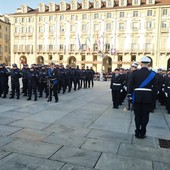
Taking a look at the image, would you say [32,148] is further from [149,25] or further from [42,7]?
[42,7]

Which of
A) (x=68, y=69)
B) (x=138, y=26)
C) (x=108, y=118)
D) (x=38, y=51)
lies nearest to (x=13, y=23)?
(x=38, y=51)

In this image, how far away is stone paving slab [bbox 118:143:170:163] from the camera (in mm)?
4492

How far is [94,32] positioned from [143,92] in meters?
52.5

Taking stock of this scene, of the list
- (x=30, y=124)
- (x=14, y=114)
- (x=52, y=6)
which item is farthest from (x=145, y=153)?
(x=52, y=6)

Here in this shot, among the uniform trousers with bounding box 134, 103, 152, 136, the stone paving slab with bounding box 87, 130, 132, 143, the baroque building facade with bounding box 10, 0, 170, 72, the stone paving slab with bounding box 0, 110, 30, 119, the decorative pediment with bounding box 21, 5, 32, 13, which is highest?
the decorative pediment with bounding box 21, 5, 32, 13

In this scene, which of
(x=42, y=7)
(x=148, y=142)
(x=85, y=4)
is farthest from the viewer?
(x=42, y=7)

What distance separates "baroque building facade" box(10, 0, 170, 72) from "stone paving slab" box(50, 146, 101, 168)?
45.2 metres

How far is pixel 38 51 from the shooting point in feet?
200

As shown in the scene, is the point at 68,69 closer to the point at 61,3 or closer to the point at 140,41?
the point at 140,41

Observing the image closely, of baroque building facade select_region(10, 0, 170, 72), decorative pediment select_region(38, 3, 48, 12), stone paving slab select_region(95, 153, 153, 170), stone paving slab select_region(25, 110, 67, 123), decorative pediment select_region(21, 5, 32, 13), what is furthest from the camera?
decorative pediment select_region(21, 5, 32, 13)

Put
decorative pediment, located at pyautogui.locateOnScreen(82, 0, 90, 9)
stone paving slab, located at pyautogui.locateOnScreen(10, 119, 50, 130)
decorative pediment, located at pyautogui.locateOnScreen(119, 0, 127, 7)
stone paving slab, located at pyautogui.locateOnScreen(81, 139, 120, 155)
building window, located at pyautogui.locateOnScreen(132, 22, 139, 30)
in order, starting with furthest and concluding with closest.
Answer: decorative pediment, located at pyautogui.locateOnScreen(82, 0, 90, 9) → decorative pediment, located at pyautogui.locateOnScreen(119, 0, 127, 7) → building window, located at pyautogui.locateOnScreen(132, 22, 139, 30) → stone paving slab, located at pyautogui.locateOnScreen(10, 119, 50, 130) → stone paving slab, located at pyautogui.locateOnScreen(81, 139, 120, 155)

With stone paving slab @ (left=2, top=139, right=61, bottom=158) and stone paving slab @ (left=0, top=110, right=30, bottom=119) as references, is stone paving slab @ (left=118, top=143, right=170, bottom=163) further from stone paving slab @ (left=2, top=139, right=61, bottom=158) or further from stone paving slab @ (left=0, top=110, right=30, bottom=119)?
stone paving slab @ (left=0, top=110, right=30, bottom=119)

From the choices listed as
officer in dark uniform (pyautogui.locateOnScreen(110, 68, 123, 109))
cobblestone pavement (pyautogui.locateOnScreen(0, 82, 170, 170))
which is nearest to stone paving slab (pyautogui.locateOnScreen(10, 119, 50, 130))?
cobblestone pavement (pyautogui.locateOnScreen(0, 82, 170, 170))

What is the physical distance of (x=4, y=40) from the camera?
72500mm
